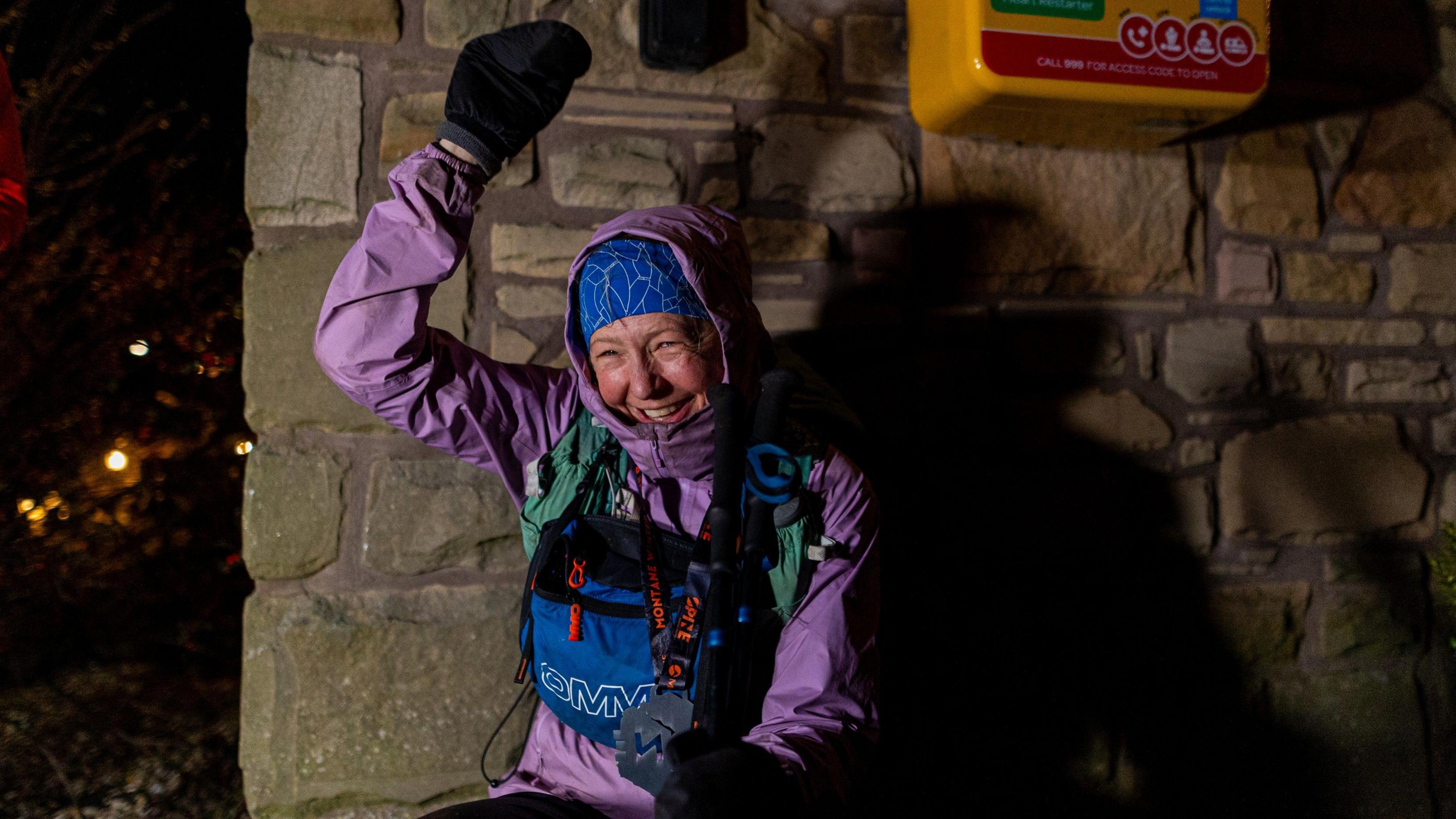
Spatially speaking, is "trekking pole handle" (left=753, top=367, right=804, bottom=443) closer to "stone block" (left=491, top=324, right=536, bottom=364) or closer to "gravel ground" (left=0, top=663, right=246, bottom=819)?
"stone block" (left=491, top=324, right=536, bottom=364)

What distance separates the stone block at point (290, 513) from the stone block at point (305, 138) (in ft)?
1.91

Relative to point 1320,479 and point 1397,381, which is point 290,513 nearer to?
point 1320,479

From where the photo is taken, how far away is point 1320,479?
2213mm

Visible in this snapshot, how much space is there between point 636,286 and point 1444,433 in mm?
2477

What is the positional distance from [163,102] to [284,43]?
276cm

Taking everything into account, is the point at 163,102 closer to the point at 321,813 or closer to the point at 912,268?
the point at 321,813

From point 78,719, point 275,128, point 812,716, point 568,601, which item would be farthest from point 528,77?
point 78,719

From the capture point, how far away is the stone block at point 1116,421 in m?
2.12

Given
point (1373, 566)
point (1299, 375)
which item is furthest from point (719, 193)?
point (1373, 566)

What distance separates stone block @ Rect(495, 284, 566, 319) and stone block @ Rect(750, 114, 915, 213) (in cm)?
56

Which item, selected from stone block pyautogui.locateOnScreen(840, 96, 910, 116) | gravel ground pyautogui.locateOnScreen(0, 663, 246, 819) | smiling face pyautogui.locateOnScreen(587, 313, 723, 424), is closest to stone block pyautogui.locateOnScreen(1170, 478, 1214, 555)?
stone block pyautogui.locateOnScreen(840, 96, 910, 116)

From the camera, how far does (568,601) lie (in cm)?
145

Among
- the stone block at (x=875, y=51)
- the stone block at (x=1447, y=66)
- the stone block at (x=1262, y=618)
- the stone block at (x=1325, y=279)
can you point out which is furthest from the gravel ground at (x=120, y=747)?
the stone block at (x=1447, y=66)

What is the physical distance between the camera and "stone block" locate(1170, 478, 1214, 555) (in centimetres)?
217
